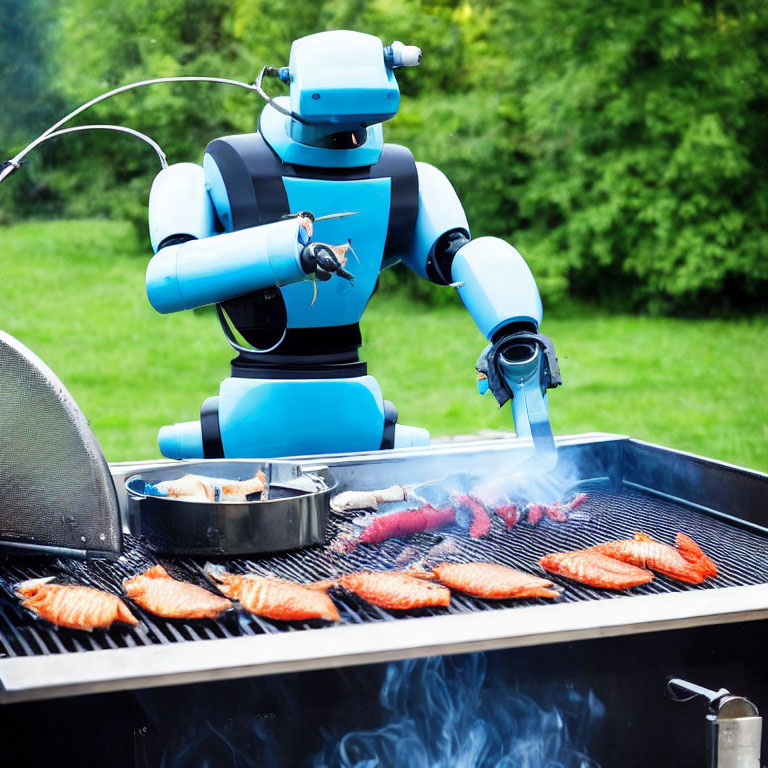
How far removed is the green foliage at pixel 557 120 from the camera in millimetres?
9172

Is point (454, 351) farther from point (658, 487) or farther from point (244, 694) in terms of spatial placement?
point (244, 694)

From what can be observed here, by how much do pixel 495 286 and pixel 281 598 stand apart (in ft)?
3.85

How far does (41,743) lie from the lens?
4.90ft

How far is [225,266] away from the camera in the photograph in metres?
2.32

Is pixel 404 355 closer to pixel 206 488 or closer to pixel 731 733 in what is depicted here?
pixel 206 488

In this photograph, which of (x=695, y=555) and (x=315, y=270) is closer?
(x=695, y=555)

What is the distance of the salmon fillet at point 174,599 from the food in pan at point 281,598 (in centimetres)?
4

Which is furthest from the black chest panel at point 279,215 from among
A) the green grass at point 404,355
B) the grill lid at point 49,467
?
the green grass at point 404,355

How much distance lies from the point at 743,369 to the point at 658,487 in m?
6.96

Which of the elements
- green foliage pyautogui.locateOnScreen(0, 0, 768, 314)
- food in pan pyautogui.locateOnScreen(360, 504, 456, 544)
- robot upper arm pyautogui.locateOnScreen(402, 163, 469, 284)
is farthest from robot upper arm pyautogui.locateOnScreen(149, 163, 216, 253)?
green foliage pyautogui.locateOnScreen(0, 0, 768, 314)

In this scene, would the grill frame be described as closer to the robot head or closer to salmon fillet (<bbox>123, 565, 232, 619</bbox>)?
salmon fillet (<bbox>123, 565, 232, 619</bbox>)

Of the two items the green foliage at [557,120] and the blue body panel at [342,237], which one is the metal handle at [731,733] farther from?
the green foliage at [557,120]

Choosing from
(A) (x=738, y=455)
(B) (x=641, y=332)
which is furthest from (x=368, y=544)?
(B) (x=641, y=332)

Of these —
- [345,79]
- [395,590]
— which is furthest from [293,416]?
[395,590]
